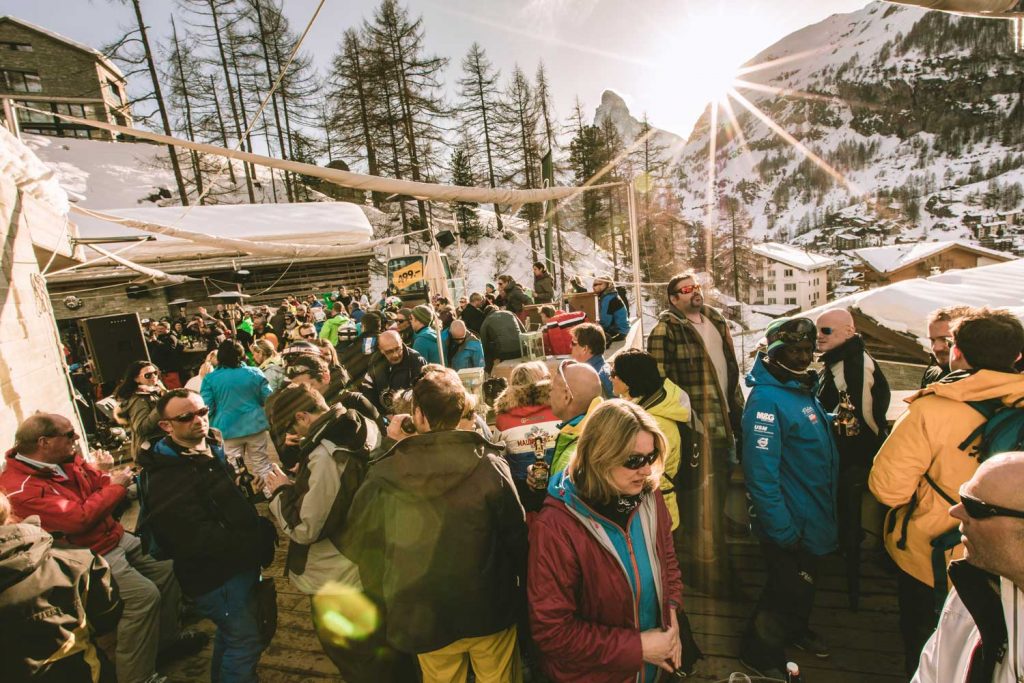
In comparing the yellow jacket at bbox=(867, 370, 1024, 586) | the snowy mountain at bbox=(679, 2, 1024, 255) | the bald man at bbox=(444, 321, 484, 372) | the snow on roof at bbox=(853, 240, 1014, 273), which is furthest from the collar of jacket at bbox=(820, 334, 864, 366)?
the snowy mountain at bbox=(679, 2, 1024, 255)

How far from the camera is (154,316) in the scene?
18359 millimetres

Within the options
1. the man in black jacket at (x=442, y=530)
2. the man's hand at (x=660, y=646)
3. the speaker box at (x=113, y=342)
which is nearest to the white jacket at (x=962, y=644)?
the man's hand at (x=660, y=646)

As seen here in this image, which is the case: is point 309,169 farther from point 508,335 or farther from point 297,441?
point 508,335

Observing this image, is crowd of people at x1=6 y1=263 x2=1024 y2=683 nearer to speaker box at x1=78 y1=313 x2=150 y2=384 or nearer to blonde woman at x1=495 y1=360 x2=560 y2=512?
blonde woman at x1=495 y1=360 x2=560 y2=512

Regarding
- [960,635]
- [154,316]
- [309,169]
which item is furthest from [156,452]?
[154,316]

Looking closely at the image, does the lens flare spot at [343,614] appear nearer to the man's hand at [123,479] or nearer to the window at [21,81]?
the man's hand at [123,479]

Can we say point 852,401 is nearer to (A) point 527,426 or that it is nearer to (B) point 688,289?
(B) point 688,289

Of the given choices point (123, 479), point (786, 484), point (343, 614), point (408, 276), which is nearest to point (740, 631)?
point (786, 484)

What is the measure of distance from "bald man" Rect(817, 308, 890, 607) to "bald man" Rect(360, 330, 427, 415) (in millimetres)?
3632

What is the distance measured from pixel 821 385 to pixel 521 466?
219 cm

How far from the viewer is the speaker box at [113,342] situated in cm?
764

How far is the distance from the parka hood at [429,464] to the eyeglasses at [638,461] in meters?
0.61

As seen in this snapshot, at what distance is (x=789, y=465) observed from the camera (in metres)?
2.50

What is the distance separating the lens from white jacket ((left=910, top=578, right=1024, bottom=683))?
3.51ft
